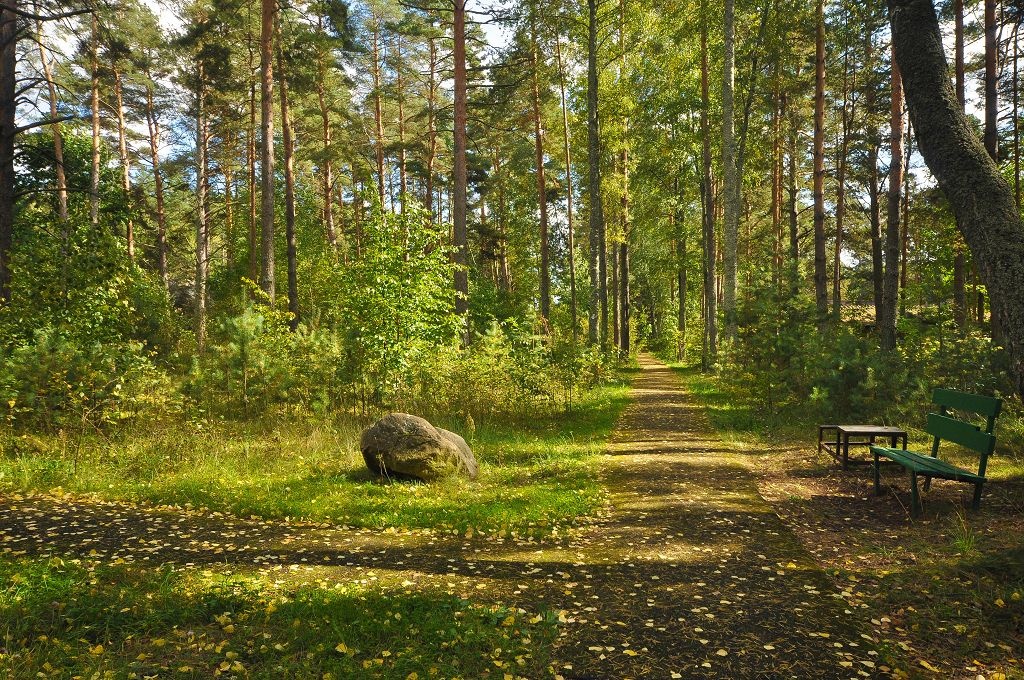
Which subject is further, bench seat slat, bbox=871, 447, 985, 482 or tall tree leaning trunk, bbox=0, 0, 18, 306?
tall tree leaning trunk, bbox=0, 0, 18, 306

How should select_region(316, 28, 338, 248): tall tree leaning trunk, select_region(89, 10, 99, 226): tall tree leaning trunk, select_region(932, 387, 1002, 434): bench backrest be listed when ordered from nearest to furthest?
select_region(932, 387, 1002, 434): bench backrest
select_region(316, 28, 338, 248): tall tree leaning trunk
select_region(89, 10, 99, 226): tall tree leaning trunk

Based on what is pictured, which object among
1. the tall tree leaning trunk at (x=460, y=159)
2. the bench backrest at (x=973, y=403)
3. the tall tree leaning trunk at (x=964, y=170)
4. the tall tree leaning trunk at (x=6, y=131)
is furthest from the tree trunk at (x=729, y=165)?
the tall tree leaning trunk at (x=6, y=131)

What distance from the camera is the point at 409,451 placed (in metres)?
7.07

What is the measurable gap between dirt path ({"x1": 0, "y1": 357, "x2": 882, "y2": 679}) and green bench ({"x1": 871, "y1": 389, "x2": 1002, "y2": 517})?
1.33 m

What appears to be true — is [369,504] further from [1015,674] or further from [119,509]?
[1015,674]

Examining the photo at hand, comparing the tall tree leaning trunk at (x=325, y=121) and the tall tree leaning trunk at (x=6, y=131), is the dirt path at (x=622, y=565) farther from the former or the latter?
the tall tree leaning trunk at (x=325, y=121)

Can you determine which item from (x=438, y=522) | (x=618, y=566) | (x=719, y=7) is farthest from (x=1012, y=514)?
(x=719, y=7)

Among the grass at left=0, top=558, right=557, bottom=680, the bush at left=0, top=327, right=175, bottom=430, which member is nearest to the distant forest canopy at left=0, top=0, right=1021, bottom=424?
the bush at left=0, top=327, right=175, bottom=430

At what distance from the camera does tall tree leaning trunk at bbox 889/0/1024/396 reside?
385 centimetres

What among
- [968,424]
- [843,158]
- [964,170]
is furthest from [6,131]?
[843,158]

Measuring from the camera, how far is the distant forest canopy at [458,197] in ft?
31.0

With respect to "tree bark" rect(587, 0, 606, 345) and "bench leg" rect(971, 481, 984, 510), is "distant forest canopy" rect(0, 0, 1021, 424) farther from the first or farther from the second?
"bench leg" rect(971, 481, 984, 510)

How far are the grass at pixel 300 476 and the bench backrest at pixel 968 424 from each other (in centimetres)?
375

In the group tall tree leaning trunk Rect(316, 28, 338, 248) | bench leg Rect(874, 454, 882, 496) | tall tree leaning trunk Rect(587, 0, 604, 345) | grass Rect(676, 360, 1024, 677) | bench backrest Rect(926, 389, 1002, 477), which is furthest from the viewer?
tall tree leaning trunk Rect(316, 28, 338, 248)
